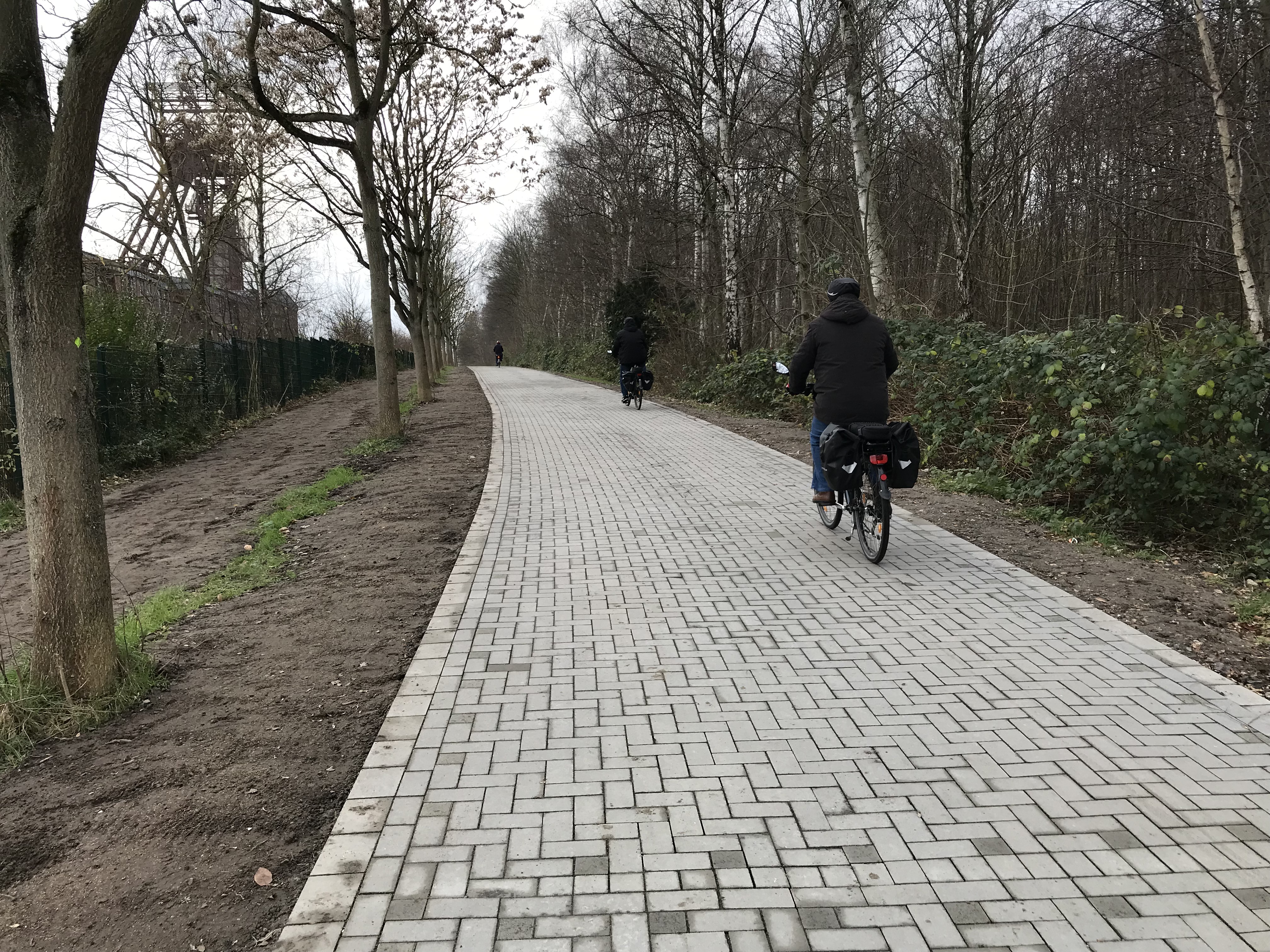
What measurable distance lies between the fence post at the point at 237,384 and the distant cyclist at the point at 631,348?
8773 millimetres

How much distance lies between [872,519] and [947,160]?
17479 mm

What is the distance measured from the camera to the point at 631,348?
1844 centimetres

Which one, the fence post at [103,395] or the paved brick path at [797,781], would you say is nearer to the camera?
the paved brick path at [797,781]

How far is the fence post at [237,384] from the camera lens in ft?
63.6

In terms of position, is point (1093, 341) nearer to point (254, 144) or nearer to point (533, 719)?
point (533, 719)

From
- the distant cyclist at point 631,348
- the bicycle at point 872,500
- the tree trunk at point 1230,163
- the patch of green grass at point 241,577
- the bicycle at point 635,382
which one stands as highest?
the tree trunk at point 1230,163

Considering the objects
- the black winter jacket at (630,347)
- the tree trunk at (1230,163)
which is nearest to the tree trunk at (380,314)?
the black winter jacket at (630,347)

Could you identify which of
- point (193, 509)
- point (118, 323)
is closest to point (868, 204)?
point (193, 509)

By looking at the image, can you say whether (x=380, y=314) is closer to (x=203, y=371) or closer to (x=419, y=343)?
(x=203, y=371)

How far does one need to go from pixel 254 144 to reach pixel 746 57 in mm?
11970

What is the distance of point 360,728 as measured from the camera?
3877 millimetres

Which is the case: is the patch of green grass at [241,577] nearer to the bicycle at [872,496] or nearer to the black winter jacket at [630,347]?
the bicycle at [872,496]

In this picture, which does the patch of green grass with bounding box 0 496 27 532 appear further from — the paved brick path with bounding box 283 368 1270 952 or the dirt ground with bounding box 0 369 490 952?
the paved brick path with bounding box 283 368 1270 952

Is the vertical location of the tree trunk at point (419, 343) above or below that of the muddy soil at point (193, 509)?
above
